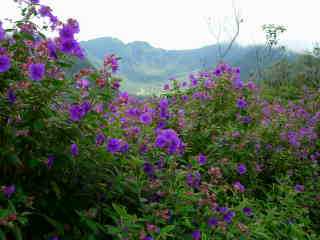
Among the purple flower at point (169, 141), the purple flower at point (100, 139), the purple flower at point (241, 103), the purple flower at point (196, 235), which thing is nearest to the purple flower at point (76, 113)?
the purple flower at point (100, 139)

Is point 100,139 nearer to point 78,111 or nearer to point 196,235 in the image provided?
point 78,111

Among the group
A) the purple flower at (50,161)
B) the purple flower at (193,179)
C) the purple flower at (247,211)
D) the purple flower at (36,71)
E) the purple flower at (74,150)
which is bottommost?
the purple flower at (247,211)

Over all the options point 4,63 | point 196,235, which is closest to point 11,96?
point 4,63

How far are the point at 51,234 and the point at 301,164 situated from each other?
11.7ft

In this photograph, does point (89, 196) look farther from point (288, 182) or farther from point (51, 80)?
point (288, 182)

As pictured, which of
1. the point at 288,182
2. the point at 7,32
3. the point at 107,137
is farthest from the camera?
the point at 288,182

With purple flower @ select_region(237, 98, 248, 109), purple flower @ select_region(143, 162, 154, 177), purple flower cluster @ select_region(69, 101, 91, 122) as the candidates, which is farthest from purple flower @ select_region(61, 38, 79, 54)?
purple flower @ select_region(237, 98, 248, 109)

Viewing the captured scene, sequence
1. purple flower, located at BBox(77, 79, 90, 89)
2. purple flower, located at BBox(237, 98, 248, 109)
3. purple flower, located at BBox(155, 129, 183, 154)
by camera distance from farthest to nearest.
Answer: purple flower, located at BBox(237, 98, 248, 109) → purple flower, located at BBox(155, 129, 183, 154) → purple flower, located at BBox(77, 79, 90, 89)

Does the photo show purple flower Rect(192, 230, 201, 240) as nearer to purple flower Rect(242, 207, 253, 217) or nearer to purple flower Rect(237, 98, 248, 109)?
purple flower Rect(242, 207, 253, 217)

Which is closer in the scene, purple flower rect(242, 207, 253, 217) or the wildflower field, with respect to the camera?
the wildflower field

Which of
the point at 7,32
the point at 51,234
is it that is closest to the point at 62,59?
the point at 7,32

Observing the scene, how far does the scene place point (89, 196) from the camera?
7.27 feet

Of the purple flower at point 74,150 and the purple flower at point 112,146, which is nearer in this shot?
the purple flower at point 74,150

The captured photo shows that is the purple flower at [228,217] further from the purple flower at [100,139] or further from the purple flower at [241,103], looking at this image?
the purple flower at [241,103]
